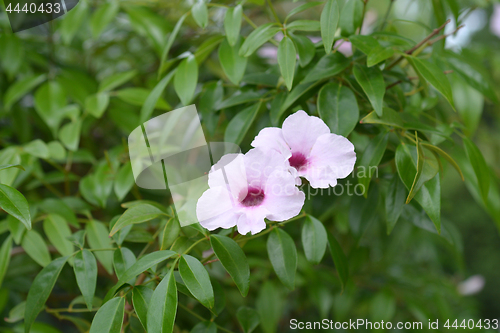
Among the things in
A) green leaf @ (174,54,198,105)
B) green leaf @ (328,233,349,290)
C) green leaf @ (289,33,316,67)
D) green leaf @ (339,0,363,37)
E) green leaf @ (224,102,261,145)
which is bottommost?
green leaf @ (328,233,349,290)

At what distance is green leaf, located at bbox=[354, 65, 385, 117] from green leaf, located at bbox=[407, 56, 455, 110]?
5 cm

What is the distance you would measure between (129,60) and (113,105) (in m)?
0.22

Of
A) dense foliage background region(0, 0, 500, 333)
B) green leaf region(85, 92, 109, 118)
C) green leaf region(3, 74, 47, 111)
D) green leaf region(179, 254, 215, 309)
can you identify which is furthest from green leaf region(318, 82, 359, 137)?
green leaf region(3, 74, 47, 111)

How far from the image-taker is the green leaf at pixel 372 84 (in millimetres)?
419

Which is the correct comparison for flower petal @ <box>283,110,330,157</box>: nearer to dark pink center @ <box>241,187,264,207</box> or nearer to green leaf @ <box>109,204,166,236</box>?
dark pink center @ <box>241,187,264,207</box>

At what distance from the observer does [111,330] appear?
0.37 meters

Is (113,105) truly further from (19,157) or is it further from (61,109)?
(19,157)

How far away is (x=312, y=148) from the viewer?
401mm

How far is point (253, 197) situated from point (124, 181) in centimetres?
29

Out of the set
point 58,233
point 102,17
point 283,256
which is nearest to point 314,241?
point 283,256

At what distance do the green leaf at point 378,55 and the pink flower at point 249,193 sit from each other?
16 cm

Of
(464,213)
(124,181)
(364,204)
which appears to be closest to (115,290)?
(124,181)

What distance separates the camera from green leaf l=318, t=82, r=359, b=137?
1.41ft

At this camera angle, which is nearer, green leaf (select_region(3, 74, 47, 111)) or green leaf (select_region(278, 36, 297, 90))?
green leaf (select_region(278, 36, 297, 90))
